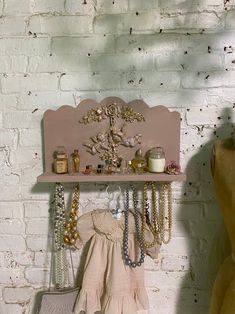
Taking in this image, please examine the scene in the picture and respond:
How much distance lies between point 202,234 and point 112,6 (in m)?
0.75

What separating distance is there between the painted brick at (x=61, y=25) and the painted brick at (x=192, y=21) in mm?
226

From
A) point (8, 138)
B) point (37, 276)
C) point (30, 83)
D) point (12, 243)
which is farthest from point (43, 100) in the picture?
point (37, 276)

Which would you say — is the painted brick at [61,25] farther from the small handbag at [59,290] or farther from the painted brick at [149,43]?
the small handbag at [59,290]

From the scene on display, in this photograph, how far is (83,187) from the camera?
1.16 metres

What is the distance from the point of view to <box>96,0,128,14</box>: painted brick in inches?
41.4

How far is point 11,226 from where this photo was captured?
3.90 feet

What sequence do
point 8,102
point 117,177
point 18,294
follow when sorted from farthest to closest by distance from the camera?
point 18,294 < point 8,102 < point 117,177

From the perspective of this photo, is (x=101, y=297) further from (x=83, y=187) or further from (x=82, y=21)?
(x=82, y=21)

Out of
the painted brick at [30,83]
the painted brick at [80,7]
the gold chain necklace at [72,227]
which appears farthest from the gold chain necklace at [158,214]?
the painted brick at [80,7]

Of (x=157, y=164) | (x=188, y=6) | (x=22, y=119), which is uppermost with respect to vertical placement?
(x=188, y=6)

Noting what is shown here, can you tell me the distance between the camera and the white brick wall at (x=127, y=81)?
41.6 inches

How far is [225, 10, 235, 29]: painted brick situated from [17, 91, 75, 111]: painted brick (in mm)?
496

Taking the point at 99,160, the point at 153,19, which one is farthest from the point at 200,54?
the point at 99,160

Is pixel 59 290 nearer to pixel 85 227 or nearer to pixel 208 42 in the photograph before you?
pixel 85 227
